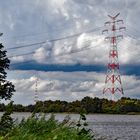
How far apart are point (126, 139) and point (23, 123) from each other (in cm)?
3939

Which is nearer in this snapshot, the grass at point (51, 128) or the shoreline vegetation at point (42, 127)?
the shoreline vegetation at point (42, 127)

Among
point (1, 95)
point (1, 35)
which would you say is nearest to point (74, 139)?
point (1, 95)

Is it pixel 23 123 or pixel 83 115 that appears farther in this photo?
pixel 23 123

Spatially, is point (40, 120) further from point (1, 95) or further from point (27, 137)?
point (1, 95)

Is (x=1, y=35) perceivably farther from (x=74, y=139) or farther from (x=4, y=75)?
(x=74, y=139)

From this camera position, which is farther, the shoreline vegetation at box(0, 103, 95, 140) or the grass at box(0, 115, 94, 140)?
the grass at box(0, 115, 94, 140)

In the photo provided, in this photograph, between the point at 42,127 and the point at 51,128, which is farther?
the point at 51,128

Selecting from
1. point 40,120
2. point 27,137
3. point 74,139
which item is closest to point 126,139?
point 40,120

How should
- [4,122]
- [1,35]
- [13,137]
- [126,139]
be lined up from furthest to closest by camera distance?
[126,139] → [1,35] → [4,122] → [13,137]

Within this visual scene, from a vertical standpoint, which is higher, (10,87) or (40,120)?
(10,87)

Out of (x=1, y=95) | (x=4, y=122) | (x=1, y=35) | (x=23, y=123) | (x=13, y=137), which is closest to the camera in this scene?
(x=13, y=137)

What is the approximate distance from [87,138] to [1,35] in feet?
70.6

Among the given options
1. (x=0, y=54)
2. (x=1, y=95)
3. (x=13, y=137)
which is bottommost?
(x=13, y=137)

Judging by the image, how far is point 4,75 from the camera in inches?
1734
